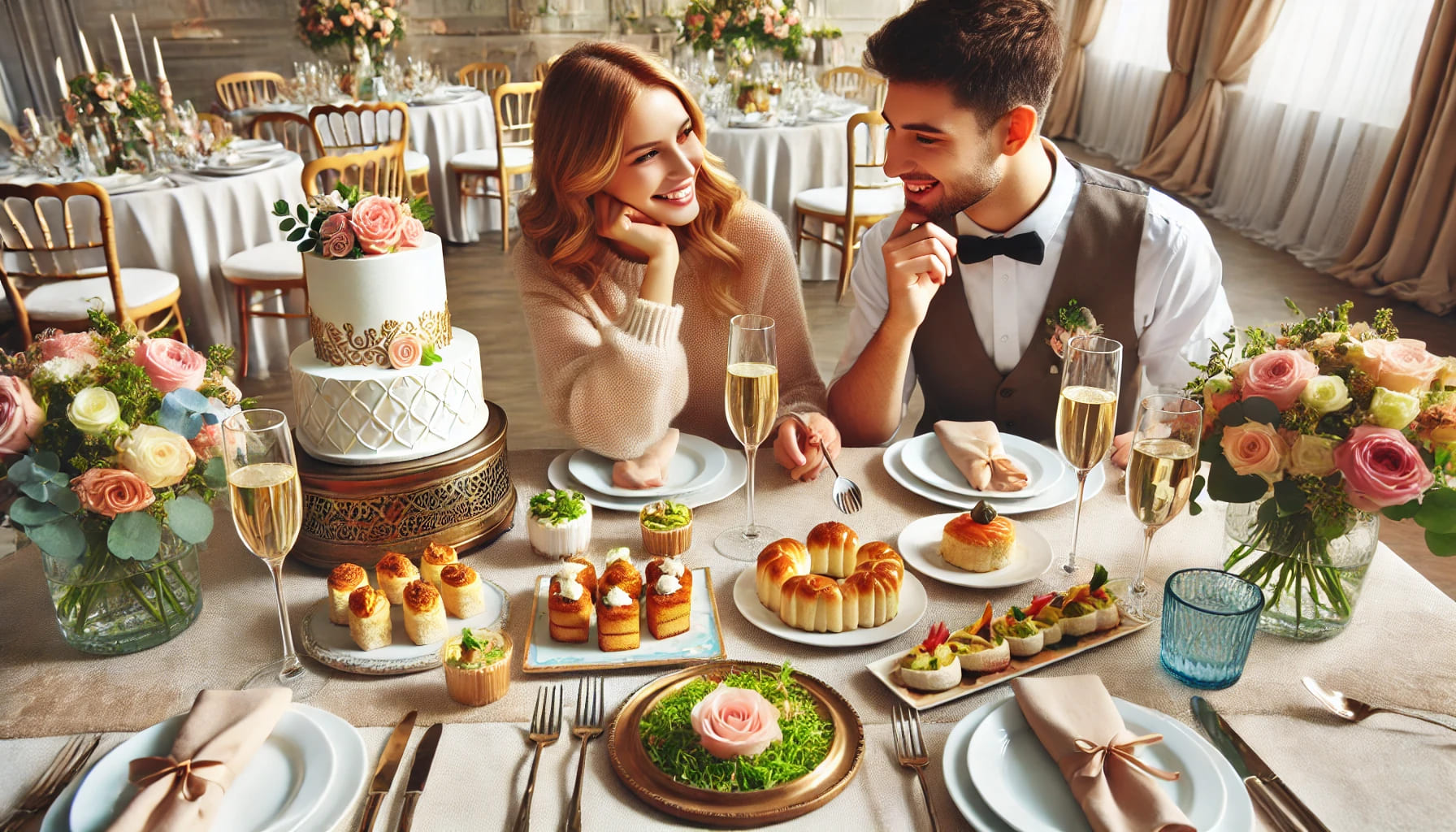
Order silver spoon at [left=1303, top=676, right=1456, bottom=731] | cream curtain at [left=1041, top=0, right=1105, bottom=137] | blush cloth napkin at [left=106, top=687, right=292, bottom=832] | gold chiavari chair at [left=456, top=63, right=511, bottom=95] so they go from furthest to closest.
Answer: cream curtain at [left=1041, top=0, right=1105, bottom=137] < gold chiavari chair at [left=456, top=63, right=511, bottom=95] < silver spoon at [left=1303, top=676, right=1456, bottom=731] < blush cloth napkin at [left=106, top=687, right=292, bottom=832]

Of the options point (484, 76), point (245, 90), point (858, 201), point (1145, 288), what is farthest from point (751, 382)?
point (484, 76)

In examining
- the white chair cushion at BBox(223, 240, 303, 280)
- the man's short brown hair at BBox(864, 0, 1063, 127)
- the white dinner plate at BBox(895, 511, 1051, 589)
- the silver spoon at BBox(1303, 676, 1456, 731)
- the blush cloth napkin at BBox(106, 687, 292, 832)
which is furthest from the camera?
the white chair cushion at BBox(223, 240, 303, 280)

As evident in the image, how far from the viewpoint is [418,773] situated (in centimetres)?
94

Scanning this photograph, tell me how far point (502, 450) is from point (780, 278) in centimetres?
81

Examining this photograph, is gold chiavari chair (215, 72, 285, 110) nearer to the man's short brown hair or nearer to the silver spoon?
the man's short brown hair

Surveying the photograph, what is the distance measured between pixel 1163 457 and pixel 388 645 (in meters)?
0.92

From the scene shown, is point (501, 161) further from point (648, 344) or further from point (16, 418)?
point (16, 418)

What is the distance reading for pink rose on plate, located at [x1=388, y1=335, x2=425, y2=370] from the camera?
133 cm

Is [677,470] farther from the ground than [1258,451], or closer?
closer

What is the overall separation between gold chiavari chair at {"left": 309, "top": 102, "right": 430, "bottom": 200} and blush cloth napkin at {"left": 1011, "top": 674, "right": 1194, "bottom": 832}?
4593mm

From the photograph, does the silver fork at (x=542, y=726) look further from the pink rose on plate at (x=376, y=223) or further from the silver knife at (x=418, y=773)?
the pink rose on plate at (x=376, y=223)

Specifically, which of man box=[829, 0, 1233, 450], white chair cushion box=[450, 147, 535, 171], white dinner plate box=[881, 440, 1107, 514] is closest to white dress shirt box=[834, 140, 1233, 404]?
man box=[829, 0, 1233, 450]

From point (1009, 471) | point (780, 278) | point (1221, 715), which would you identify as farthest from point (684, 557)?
point (780, 278)

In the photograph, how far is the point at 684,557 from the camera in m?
1.36
